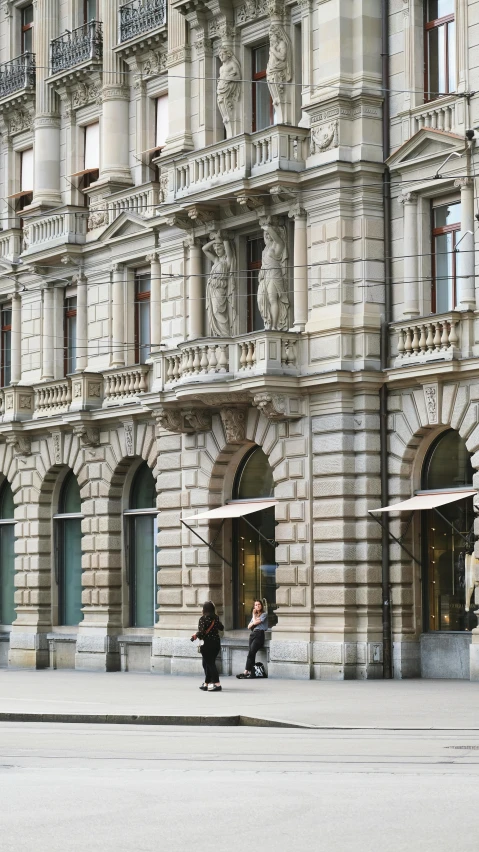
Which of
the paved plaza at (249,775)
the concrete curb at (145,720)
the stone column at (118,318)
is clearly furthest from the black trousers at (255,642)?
the stone column at (118,318)

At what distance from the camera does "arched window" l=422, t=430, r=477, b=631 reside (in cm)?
3466

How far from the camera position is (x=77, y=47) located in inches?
1842

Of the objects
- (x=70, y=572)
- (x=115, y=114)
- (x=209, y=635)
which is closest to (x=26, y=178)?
(x=115, y=114)

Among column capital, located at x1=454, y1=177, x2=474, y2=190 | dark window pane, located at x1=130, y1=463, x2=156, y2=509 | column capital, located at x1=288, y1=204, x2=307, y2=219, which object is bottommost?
dark window pane, located at x1=130, y1=463, x2=156, y2=509

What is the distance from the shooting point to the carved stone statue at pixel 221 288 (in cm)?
3922

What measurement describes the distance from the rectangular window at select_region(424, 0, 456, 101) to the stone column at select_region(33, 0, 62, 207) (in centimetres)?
1522

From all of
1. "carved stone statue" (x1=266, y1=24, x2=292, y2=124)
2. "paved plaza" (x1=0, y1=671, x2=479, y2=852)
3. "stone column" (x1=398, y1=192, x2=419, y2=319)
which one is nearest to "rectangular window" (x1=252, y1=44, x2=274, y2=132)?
"carved stone statue" (x1=266, y1=24, x2=292, y2=124)

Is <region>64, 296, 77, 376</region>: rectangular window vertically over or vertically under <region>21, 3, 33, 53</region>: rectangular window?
under

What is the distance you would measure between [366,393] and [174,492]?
7196 millimetres

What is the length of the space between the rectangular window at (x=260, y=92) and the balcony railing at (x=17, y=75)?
11.2m

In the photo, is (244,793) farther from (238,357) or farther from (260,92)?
(260,92)

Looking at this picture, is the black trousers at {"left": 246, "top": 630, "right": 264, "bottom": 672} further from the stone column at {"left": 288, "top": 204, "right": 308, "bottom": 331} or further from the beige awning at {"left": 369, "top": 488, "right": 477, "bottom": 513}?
the stone column at {"left": 288, "top": 204, "right": 308, "bottom": 331}

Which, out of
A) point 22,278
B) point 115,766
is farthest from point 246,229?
point 115,766

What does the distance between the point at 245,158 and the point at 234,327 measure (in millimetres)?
3926
